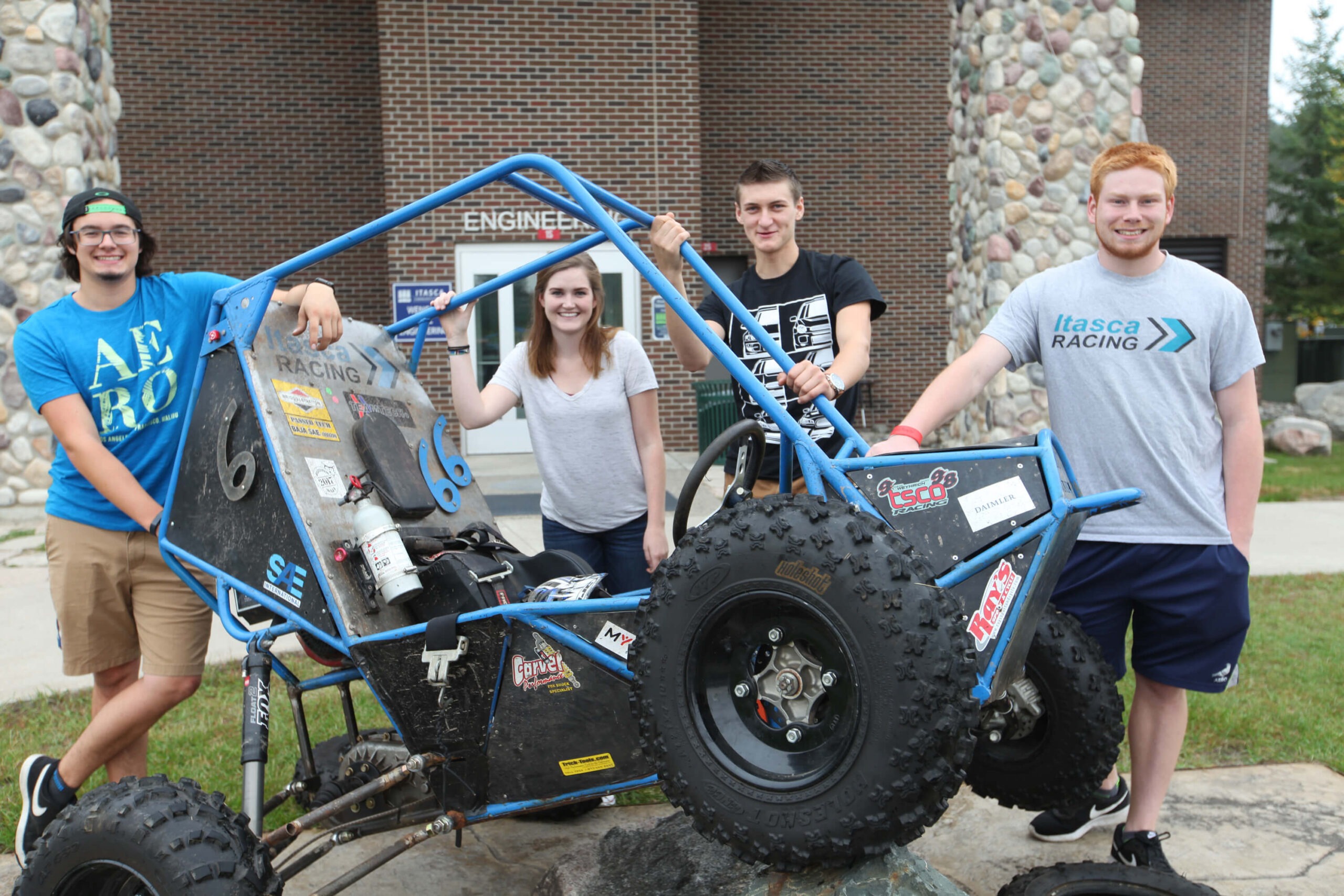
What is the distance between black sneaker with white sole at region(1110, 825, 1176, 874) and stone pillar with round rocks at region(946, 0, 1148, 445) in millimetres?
6446

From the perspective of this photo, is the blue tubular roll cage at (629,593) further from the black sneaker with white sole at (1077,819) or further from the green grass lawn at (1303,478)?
the green grass lawn at (1303,478)

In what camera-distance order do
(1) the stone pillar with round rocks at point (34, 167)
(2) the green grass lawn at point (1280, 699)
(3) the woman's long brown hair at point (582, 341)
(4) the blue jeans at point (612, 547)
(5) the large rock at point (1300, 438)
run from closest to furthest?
(3) the woman's long brown hair at point (582, 341) < (4) the blue jeans at point (612, 547) < (2) the green grass lawn at point (1280, 699) < (1) the stone pillar with round rocks at point (34, 167) < (5) the large rock at point (1300, 438)

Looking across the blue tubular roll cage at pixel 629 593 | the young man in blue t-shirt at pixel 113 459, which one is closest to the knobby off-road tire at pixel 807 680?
the blue tubular roll cage at pixel 629 593

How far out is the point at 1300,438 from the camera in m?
14.6

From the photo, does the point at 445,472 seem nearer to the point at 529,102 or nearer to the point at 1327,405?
the point at 529,102

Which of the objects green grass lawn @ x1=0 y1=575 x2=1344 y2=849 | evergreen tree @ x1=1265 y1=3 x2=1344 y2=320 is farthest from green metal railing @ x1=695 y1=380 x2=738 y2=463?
evergreen tree @ x1=1265 y1=3 x2=1344 y2=320

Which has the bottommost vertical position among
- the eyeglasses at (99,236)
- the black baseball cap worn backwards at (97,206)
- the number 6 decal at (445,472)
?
the number 6 decal at (445,472)

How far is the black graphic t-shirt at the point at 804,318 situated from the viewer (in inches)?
134

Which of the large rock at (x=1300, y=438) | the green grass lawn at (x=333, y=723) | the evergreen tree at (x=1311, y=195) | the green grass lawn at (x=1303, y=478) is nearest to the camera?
the green grass lawn at (x=333, y=723)

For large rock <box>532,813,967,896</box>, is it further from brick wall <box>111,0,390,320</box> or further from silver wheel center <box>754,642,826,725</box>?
brick wall <box>111,0,390,320</box>

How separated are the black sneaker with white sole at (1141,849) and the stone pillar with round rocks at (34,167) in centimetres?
882

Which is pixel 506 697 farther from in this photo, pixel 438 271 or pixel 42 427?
pixel 438 271

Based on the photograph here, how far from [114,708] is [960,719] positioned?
7.89 ft

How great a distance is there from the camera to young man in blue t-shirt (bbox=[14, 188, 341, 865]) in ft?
9.72
